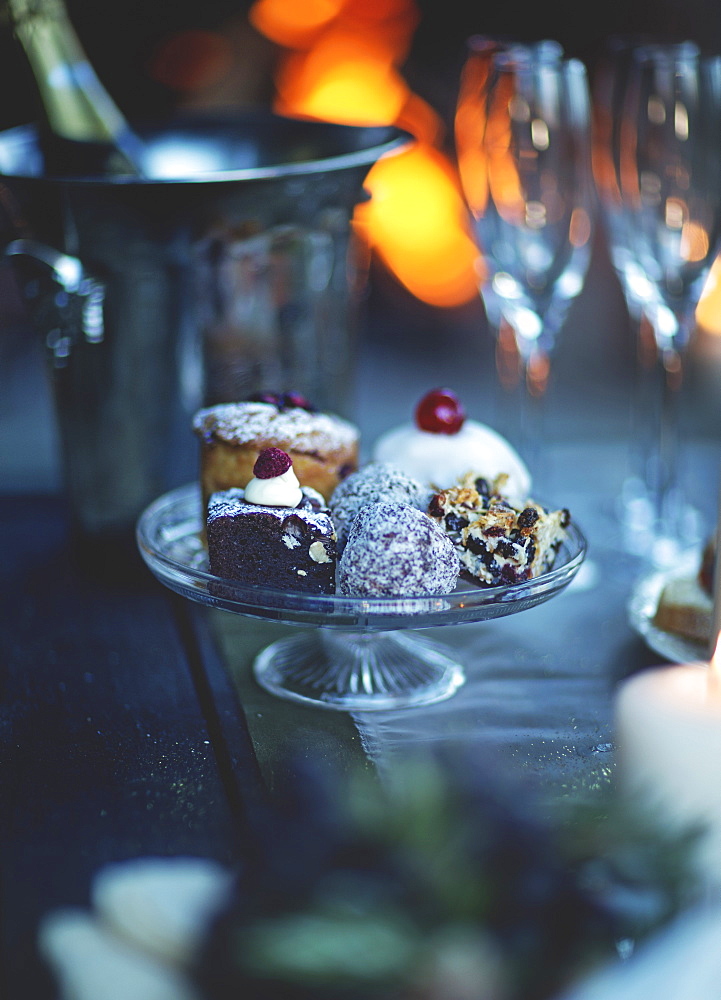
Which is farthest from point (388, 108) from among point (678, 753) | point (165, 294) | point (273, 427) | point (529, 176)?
point (678, 753)

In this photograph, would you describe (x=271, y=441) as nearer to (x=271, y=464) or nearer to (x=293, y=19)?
(x=271, y=464)

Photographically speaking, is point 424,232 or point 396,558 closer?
point 396,558

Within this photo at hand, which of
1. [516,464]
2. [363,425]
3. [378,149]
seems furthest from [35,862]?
[363,425]

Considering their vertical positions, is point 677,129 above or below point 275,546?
above

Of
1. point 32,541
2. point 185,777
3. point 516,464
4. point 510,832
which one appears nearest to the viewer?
point 510,832

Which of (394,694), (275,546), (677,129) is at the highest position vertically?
(677,129)

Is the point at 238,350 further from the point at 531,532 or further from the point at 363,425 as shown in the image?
the point at 363,425

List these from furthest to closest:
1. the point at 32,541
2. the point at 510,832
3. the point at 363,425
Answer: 1. the point at 363,425
2. the point at 32,541
3. the point at 510,832
